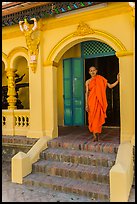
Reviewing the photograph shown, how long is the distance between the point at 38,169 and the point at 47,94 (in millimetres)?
2293

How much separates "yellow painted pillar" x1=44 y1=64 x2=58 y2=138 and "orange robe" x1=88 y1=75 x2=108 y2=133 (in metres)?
1.30

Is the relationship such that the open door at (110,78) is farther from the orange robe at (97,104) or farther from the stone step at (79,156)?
the stone step at (79,156)

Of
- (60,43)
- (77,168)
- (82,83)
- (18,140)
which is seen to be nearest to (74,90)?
(82,83)

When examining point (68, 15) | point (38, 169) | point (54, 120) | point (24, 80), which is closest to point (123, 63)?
point (68, 15)

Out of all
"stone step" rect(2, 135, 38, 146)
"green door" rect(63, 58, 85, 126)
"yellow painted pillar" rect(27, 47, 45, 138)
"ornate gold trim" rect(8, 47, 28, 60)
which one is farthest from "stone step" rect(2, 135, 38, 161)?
"ornate gold trim" rect(8, 47, 28, 60)

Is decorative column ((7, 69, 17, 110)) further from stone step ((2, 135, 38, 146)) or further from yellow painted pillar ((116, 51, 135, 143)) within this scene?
yellow painted pillar ((116, 51, 135, 143))

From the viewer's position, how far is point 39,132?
6449 mm

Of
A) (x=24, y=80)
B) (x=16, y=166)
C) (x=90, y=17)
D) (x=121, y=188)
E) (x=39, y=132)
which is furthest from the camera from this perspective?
(x=24, y=80)

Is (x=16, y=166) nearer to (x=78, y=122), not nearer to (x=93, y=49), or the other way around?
(x=78, y=122)

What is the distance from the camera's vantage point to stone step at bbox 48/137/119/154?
17.0 feet

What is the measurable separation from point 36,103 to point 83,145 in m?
2.08

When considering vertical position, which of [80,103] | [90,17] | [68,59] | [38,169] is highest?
[90,17]

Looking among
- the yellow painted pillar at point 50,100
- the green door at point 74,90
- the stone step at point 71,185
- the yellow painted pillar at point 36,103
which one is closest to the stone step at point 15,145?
the yellow painted pillar at point 36,103

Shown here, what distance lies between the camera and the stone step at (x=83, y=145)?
5.18m
